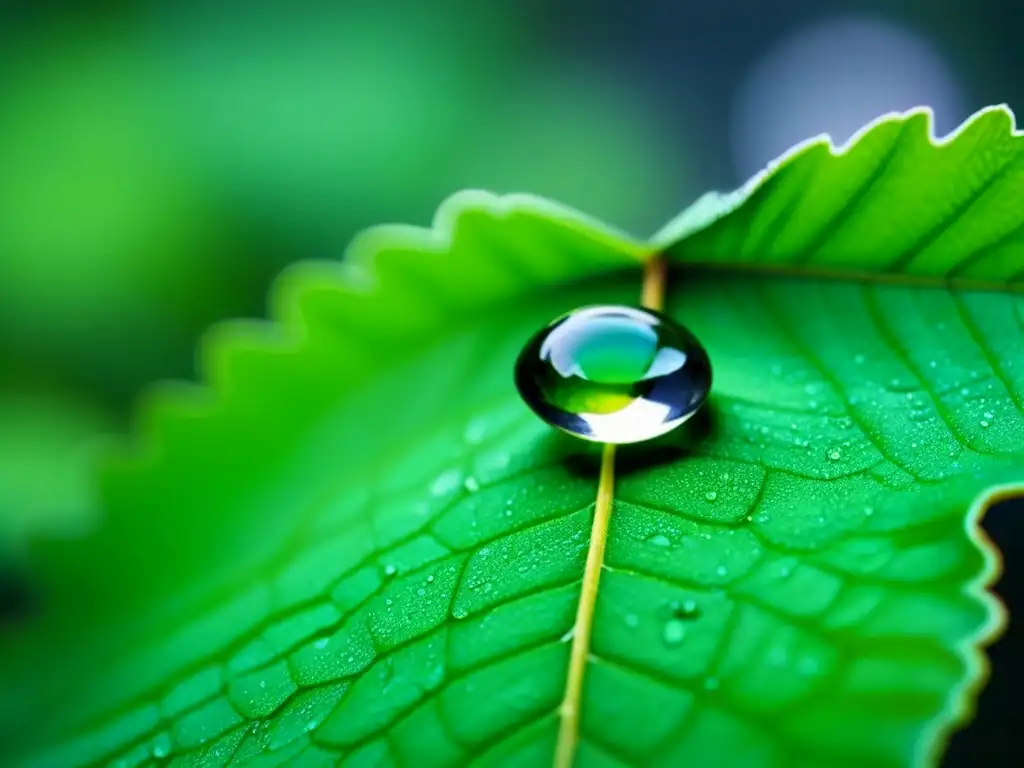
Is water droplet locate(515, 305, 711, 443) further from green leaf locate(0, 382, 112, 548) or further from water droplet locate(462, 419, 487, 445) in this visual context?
green leaf locate(0, 382, 112, 548)

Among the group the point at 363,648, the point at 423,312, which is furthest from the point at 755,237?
the point at 363,648

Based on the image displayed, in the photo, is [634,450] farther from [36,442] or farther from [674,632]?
[36,442]

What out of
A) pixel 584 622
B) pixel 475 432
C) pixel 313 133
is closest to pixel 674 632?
pixel 584 622

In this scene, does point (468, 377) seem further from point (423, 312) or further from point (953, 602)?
point (953, 602)

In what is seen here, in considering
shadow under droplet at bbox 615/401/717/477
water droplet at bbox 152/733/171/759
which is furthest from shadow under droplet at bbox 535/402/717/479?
water droplet at bbox 152/733/171/759

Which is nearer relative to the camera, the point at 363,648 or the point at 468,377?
the point at 363,648

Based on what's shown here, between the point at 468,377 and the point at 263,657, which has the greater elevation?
the point at 468,377

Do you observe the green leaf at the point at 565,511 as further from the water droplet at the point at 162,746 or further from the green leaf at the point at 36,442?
the green leaf at the point at 36,442

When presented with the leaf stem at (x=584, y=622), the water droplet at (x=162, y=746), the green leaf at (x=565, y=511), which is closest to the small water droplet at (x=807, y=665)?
the green leaf at (x=565, y=511)
